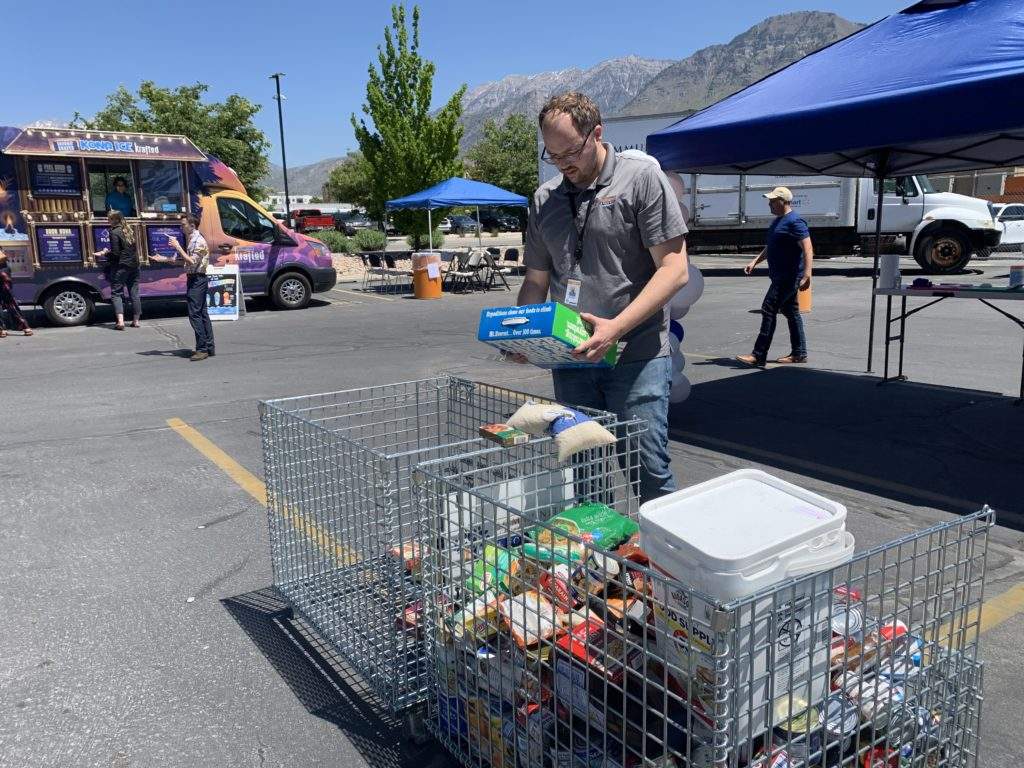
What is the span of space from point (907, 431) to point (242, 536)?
4935 mm

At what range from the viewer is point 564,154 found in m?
2.83

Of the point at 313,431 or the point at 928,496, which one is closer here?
the point at 313,431

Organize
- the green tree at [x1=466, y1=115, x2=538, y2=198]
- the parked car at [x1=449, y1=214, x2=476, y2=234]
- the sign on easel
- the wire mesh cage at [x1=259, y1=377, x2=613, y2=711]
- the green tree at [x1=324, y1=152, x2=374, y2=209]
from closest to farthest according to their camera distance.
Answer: the wire mesh cage at [x1=259, y1=377, x2=613, y2=711] → the sign on easel → the parked car at [x1=449, y1=214, x2=476, y2=234] → the green tree at [x1=466, y1=115, x2=538, y2=198] → the green tree at [x1=324, y1=152, x2=374, y2=209]

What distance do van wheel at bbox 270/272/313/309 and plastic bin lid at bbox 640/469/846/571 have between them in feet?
46.3

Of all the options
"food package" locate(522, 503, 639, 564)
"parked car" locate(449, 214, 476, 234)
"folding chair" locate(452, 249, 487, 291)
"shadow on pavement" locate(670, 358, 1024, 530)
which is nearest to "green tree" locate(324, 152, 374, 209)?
"parked car" locate(449, 214, 476, 234)

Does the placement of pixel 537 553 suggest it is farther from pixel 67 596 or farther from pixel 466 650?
pixel 67 596

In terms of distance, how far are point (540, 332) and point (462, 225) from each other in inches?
2148

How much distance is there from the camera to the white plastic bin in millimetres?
1637

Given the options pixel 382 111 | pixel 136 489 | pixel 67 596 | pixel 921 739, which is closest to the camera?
pixel 921 739

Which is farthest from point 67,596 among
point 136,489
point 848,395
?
point 848,395

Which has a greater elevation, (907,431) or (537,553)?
(537,553)

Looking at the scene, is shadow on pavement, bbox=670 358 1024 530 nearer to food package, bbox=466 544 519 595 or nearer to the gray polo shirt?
the gray polo shirt

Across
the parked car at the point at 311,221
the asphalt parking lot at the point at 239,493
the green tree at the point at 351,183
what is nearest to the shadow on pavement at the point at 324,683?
the asphalt parking lot at the point at 239,493

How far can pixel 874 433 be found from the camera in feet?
20.5
